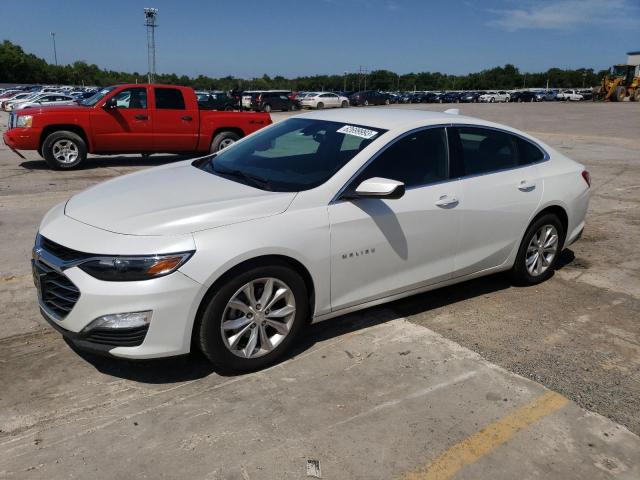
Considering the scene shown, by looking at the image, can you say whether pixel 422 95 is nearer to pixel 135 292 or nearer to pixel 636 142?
pixel 636 142

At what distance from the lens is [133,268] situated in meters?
2.97

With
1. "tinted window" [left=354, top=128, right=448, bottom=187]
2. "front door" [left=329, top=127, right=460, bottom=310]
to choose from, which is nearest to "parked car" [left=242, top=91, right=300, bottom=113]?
"tinted window" [left=354, top=128, right=448, bottom=187]

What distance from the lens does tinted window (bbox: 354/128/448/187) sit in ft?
12.7

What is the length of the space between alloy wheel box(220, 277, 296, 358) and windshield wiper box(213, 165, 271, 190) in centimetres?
70

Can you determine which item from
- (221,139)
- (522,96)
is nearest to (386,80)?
(522,96)

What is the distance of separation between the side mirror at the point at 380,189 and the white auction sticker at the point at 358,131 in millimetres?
521

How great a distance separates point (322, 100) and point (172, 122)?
3734 centimetres

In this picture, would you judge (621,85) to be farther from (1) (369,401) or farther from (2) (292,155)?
(1) (369,401)

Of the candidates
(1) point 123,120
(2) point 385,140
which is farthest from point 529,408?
(1) point 123,120

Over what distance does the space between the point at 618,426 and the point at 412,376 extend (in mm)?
1153

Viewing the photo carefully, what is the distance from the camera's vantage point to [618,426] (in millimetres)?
3041

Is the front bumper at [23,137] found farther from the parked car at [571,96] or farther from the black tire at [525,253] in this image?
the parked car at [571,96]

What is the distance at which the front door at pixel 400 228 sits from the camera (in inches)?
143

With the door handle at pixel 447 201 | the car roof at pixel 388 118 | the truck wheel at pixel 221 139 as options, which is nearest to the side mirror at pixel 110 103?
the truck wheel at pixel 221 139
